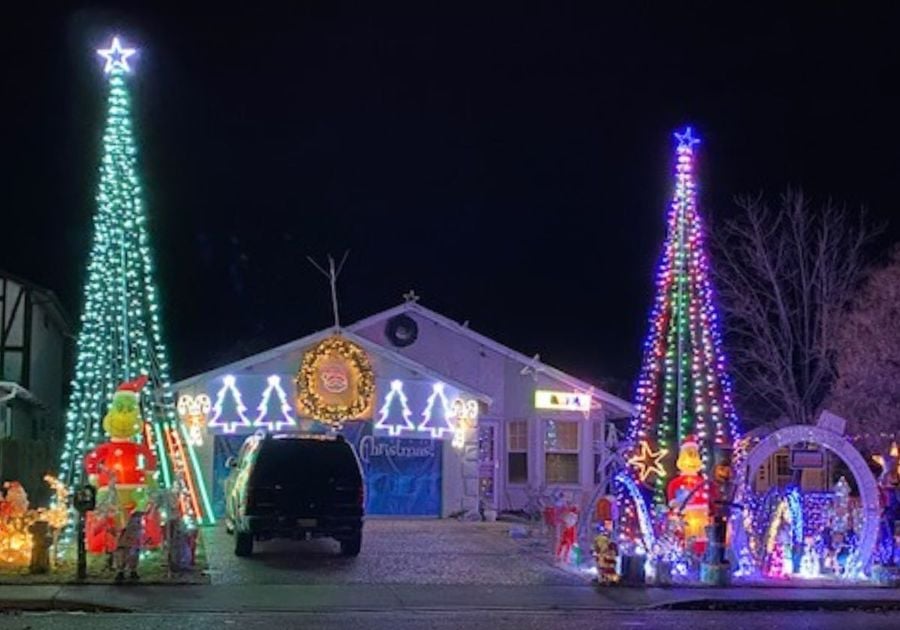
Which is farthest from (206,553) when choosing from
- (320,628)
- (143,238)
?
(320,628)

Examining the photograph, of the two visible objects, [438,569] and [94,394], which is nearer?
[438,569]

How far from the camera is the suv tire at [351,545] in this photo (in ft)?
72.3

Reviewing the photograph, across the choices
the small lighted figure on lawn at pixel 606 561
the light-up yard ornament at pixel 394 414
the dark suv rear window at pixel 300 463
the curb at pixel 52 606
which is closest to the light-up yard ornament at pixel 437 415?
the light-up yard ornament at pixel 394 414

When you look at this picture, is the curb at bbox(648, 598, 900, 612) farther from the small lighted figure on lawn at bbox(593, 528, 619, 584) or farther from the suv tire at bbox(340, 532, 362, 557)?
the suv tire at bbox(340, 532, 362, 557)

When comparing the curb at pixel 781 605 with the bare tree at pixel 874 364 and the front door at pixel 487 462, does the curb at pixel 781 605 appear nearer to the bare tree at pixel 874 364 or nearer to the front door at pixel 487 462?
the bare tree at pixel 874 364

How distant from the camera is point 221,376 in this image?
31109 millimetres

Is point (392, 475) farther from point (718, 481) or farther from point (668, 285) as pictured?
point (718, 481)

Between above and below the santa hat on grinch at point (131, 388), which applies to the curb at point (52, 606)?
below

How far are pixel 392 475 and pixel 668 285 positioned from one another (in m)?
8.75

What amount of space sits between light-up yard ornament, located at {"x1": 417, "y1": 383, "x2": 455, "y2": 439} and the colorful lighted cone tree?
20.5 ft

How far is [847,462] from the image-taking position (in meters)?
21.1

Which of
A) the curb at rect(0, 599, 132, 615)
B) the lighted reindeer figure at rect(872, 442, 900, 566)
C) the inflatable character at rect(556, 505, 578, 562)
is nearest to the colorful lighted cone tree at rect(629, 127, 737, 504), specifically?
the inflatable character at rect(556, 505, 578, 562)

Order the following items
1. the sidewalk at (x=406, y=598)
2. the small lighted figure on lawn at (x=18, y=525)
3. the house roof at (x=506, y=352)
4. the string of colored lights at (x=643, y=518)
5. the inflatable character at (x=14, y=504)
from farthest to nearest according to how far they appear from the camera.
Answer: the house roof at (x=506, y=352) → the string of colored lights at (x=643, y=518) → the inflatable character at (x=14, y=504) → the small lighted figure on lawn at (x=18, y=525) → the sidewalk at (x=406, y=598)

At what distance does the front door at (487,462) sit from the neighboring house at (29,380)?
33.7 ft
